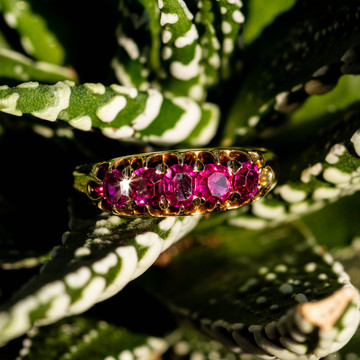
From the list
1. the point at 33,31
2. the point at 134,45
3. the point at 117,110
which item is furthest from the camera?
the point at 33,31

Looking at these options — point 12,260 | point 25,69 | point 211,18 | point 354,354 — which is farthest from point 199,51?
point 354,354

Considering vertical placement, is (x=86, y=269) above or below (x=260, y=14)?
below

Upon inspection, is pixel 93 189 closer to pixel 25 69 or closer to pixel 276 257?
pixel 25 69

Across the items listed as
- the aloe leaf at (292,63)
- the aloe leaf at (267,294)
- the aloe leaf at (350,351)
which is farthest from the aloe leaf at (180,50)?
the aloe leaf at (350,351)

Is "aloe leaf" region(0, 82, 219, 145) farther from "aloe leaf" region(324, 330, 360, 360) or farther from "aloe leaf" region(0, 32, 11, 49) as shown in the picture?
"aloe leaf" region(324, 330, 360, 360)

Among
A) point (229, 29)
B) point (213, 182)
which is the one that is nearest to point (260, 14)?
point (229, 29)

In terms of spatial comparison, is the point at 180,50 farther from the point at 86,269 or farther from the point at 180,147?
the point at 86,269

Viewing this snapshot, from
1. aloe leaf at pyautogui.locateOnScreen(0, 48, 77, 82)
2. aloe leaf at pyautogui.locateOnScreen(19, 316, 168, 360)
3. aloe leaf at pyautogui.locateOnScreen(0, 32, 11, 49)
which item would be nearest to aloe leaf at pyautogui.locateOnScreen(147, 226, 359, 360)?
aloe leaf at pyautogui.locateOnScreen(19, 316, 168, 360)

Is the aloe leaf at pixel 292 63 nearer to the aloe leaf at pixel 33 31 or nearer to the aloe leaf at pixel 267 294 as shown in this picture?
the aloe leaf at pixel 267 294
